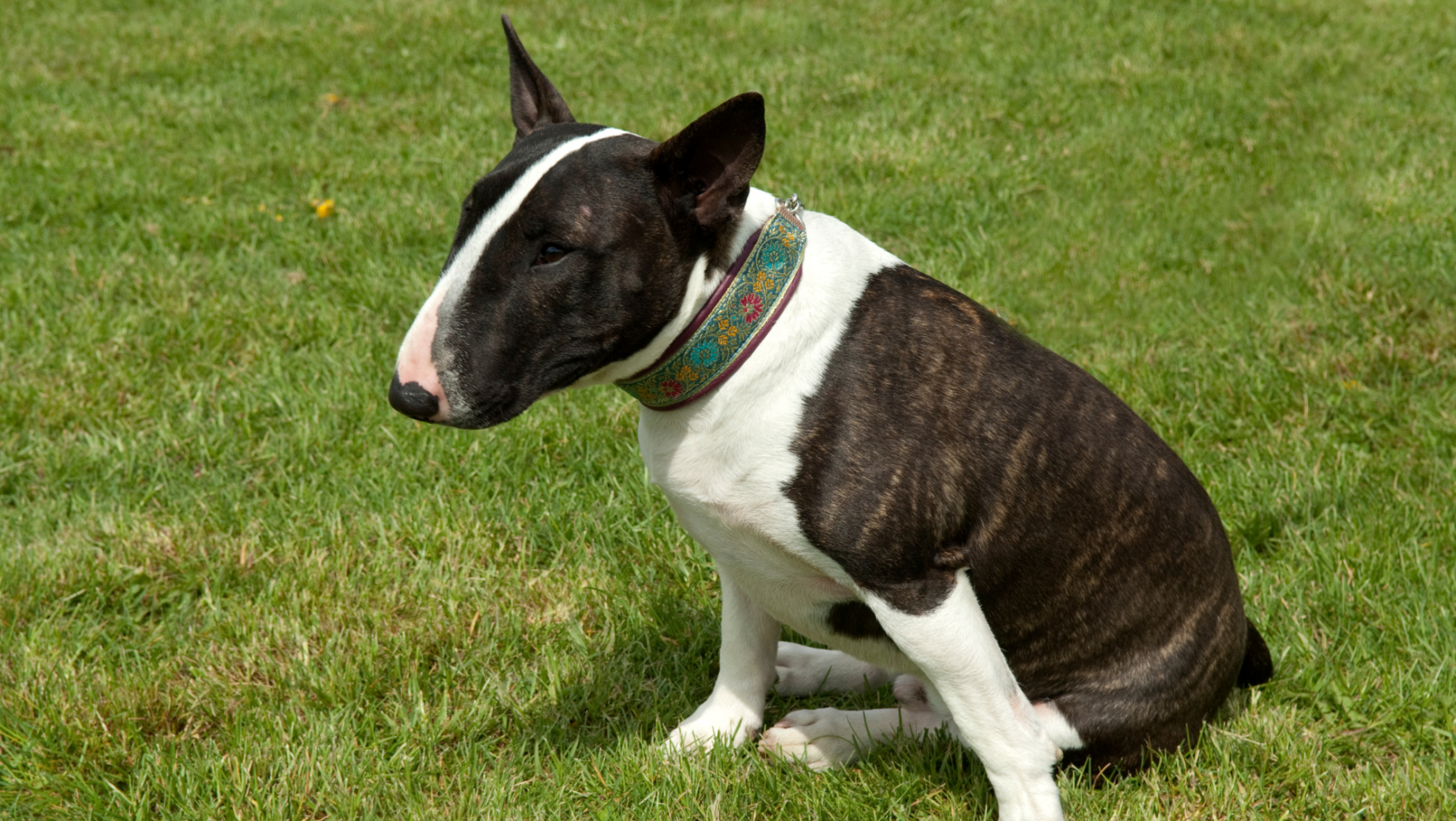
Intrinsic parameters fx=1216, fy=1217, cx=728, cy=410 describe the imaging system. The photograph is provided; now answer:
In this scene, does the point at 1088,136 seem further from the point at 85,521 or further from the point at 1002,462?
the point at 85,521

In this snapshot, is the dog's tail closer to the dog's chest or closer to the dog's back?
the dog's back

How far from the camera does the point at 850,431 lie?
252cm

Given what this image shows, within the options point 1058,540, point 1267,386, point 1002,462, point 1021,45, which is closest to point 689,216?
point 1002,462

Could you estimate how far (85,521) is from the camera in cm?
394

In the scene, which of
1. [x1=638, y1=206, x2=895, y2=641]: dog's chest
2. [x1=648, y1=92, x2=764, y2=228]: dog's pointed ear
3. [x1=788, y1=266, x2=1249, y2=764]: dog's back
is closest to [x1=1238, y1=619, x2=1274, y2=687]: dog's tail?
[x1=788, y1=266, x2=1249, y2=764]: dog's back

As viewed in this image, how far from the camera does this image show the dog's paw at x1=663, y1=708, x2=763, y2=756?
3.09m

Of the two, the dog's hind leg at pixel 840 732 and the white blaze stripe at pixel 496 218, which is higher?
the white blaze stripe at pixel 496 218

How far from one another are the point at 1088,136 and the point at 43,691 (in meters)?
5.94

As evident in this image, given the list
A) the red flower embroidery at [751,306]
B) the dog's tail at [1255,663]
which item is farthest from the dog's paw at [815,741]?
the red flower embroidery at [751,306]

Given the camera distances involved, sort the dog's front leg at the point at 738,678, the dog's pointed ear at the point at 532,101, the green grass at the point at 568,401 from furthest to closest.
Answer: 1. the dog's front leg at the point at 738,678
2. the green grass at the point at 568,401
3. the dog's pointed ear at the point at 532,101

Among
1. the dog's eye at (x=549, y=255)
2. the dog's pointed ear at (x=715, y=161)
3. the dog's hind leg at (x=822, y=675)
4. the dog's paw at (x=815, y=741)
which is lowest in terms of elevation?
the dog's hind leg at (x=822, y=675)

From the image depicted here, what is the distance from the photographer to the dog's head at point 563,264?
236 cm

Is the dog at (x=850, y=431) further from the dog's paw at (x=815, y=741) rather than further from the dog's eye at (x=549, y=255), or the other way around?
the dog's paw at (x=815, y=741)

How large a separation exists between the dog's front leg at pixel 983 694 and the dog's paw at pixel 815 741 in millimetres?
495
